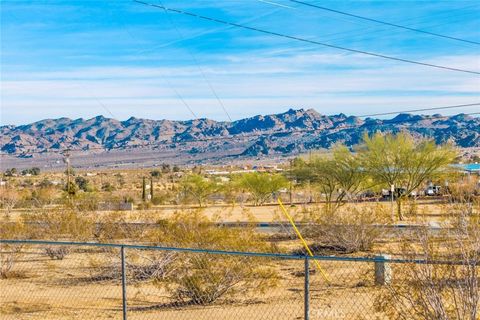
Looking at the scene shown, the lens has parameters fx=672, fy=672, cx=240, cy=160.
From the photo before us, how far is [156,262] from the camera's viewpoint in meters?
18.6

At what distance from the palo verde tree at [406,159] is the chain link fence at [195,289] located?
24605 mm

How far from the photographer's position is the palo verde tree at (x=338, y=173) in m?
49.5

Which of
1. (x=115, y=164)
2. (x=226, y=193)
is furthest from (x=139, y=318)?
(x=115, y=164)

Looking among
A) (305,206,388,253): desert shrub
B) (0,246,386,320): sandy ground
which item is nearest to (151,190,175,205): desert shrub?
(305,206,388,253): desert shrub

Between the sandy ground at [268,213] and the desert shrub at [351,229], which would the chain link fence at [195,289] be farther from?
the desert shrub at [351,229]

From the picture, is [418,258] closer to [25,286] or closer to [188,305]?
[188,305]

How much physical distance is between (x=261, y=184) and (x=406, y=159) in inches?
876

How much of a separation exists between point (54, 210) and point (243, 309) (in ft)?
49.4

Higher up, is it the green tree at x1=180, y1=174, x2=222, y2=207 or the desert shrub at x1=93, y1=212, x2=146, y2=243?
the desert shrub at x1=93, y1=212, x2=146, y2=243

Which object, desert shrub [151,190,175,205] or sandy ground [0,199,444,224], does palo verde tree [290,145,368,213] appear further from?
desert shrub [151,190,175,205]

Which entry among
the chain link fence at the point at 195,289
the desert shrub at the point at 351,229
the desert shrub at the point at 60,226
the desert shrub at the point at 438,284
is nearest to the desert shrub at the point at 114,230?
the desert shrub at the point at 60,226

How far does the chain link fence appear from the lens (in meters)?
13.7

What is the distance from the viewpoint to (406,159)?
44656 millimetres

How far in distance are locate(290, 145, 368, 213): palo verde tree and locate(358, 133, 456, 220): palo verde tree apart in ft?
8.32
